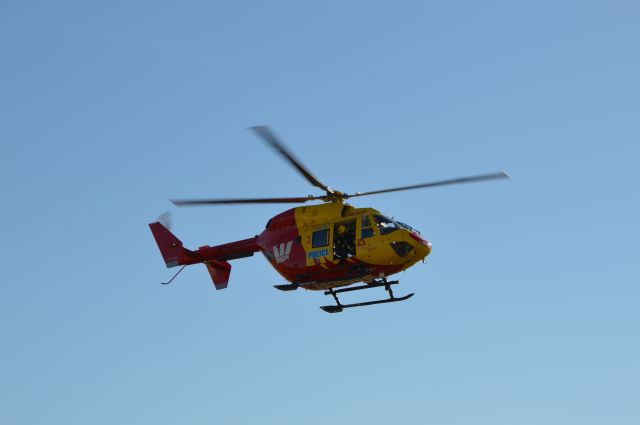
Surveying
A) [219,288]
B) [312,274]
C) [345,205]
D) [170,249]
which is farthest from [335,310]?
[170,249]

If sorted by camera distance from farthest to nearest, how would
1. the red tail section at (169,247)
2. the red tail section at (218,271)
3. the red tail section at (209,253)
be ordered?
Result: the red tail section at (169,247) → the red tail section at (218,271) → the red tail section at (209,253)

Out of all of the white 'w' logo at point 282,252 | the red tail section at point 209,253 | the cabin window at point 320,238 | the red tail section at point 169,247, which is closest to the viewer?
the cabin window at point 320,238

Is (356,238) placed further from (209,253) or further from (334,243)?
(209,253)

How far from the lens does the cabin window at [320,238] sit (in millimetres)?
29281

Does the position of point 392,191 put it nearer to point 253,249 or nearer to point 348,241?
point 348,241

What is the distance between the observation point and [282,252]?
99.7ft

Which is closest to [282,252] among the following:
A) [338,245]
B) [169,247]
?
[338,245]

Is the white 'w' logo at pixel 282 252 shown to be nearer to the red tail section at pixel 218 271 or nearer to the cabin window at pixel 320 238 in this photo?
the cabin window at pixel 320 238

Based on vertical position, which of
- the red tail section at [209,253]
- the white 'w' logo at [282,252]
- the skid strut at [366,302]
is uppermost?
the red tail section at [209,253]

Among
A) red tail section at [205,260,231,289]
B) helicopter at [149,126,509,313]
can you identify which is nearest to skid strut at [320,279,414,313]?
helicopter at [149,126,509,313]

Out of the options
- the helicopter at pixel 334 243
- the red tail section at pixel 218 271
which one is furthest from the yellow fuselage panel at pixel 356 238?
the red tail section at pixel 218 271

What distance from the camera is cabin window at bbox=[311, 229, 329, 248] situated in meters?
29.3

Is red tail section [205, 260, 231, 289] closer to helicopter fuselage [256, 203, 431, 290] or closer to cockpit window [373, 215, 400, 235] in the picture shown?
helicopter fuselage [256, 203, 431, 290]

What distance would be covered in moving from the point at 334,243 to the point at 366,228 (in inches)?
43.1
